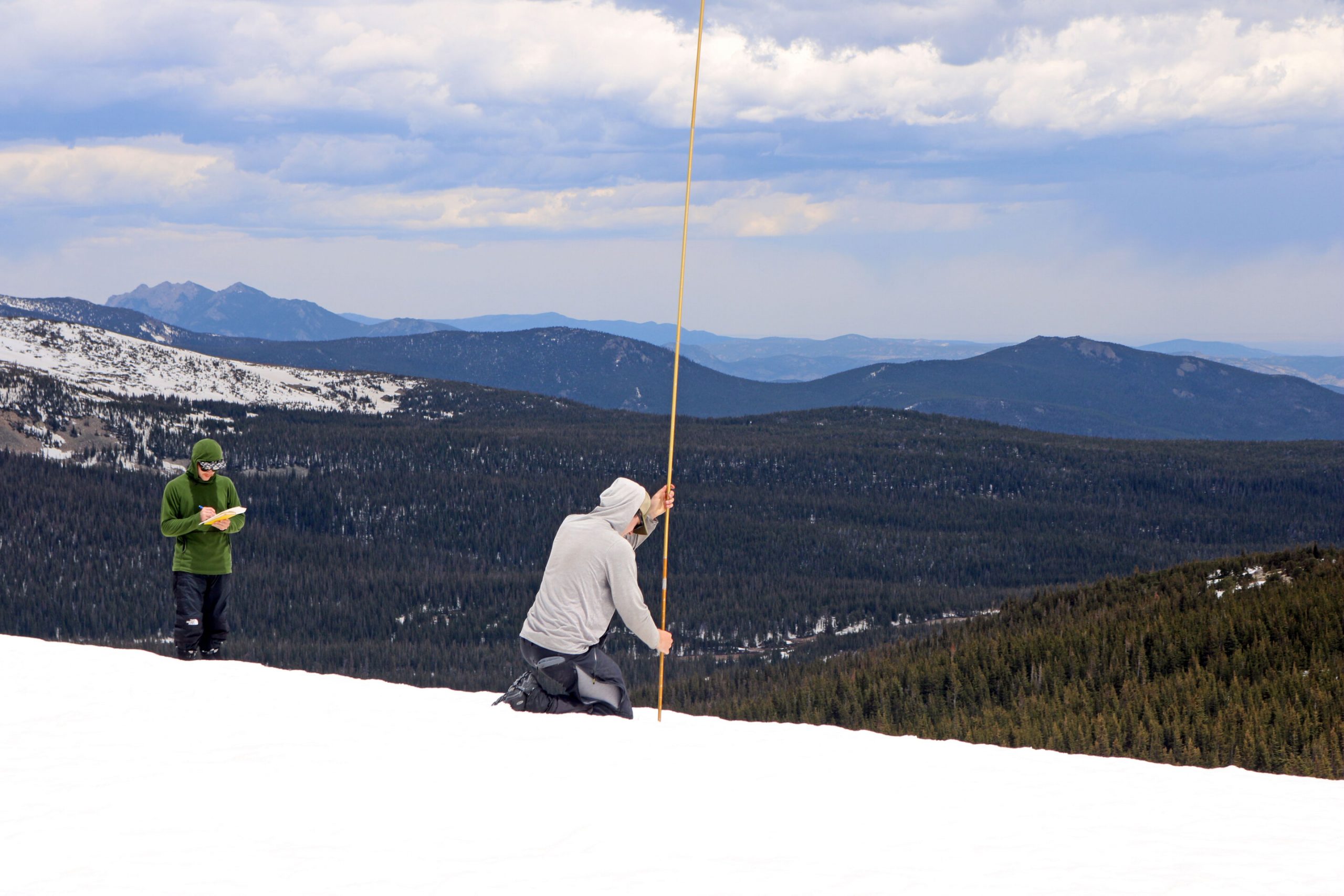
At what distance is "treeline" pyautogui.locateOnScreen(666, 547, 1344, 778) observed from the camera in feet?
56.6

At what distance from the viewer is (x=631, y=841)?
28.9 feet

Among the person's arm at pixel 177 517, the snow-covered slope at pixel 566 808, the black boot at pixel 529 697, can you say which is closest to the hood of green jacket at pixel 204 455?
the person's arm at pixel 177 517

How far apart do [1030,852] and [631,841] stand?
3.26m

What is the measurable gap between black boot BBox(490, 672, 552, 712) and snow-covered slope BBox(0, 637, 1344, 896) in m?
0.25

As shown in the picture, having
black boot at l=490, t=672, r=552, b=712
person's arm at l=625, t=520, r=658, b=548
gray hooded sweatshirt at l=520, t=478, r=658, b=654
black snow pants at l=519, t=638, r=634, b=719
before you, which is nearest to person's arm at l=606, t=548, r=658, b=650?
gray hooded sweatshirt at l=520, t=478, r=658, b=654

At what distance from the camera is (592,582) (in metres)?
12.2

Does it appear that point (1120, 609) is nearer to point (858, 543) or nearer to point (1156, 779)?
point (1156, 779)

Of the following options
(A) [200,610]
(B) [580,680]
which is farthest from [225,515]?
(B) [580,680]

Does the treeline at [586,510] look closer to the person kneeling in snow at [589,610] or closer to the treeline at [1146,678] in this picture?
the treeline at [1146,678]

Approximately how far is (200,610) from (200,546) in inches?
37.2

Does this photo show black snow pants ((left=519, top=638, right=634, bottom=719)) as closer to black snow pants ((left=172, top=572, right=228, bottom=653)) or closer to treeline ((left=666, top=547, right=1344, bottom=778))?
black snow pants ((left=172, top=572, right=228, bottom=653))

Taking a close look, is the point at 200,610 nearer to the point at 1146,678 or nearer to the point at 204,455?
the point at 204,455

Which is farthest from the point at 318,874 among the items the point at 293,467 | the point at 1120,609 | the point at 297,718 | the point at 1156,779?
the point at 293,467

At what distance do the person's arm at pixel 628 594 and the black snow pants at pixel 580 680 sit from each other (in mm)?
913
